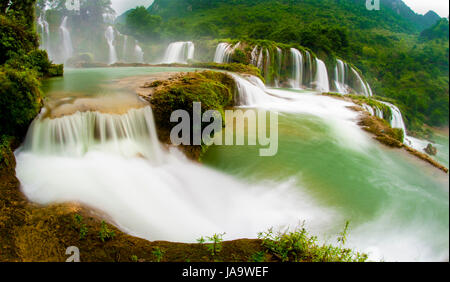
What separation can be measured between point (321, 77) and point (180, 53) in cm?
1356

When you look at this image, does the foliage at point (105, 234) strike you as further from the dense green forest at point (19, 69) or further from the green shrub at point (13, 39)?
the green shrub at point (13, 39)

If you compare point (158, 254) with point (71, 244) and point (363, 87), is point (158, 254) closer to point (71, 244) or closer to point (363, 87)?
point (71, 244)

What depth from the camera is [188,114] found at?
5434 millimetres

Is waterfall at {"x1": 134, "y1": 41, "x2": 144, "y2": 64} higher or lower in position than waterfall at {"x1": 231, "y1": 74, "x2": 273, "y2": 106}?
higher

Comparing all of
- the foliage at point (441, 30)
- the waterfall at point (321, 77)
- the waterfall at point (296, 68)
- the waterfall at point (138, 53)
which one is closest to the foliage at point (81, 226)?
the foliage at point (441, 30)

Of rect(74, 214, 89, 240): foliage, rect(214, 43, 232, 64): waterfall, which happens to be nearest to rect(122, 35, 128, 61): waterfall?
rect(214, 43, 232, 64): waterfall

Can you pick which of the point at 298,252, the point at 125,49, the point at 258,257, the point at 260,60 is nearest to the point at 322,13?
the point at 260,60

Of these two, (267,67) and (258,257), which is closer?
(258,257)

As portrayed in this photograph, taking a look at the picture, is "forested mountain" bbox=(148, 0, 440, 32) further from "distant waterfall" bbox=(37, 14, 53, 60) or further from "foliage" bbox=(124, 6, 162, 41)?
"distant waterfall" bbox=(37, 14, 53, 60)

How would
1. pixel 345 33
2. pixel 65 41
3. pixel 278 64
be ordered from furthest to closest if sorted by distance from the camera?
pixel 65 41
pixel 345 33
pixel 278 64

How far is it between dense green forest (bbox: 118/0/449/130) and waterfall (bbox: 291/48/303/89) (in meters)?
3.42

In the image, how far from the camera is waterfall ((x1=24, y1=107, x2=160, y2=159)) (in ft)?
13.8

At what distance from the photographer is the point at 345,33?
21.3 metres

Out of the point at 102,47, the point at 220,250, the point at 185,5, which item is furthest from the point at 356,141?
the point at 185,5
